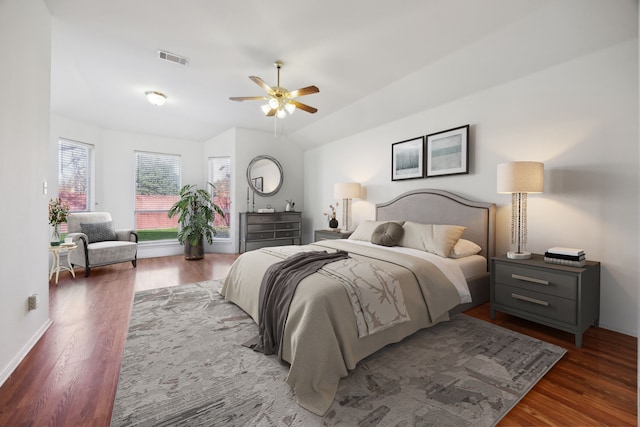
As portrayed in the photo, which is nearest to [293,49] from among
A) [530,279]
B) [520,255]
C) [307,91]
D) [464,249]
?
[307,91]

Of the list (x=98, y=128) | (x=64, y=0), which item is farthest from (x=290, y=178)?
(x=64, y=0)

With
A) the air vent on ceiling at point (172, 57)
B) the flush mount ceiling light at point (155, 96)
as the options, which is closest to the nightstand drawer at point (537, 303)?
Result: the air vent on ceiling at point (172, 57)

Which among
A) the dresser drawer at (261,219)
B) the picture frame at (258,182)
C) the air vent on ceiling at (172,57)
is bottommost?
the dresser drawer at (261,219)

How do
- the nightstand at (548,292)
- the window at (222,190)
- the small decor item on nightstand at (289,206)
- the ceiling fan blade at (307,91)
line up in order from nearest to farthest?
the nightstand at (548,292) < the ceiling fan blade at (307,91) < the window at (222,190) < the small decor item on nightstand at (289,206)

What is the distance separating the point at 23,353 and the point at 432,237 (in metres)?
3.69

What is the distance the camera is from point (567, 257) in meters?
2.37

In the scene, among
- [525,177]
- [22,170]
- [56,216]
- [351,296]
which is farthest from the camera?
[56,216]

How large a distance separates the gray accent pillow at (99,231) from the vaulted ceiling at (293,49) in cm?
191

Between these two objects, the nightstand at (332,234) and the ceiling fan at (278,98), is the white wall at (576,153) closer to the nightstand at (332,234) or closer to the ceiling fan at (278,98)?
the ceiling fan at (278,98)

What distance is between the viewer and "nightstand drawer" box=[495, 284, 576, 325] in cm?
224

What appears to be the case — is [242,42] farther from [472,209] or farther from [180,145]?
[180,145]

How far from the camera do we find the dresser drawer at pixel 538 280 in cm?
223

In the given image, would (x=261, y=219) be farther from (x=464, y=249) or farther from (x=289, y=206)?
(x=464, y=249)

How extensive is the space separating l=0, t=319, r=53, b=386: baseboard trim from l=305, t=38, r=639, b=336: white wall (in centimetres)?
435
